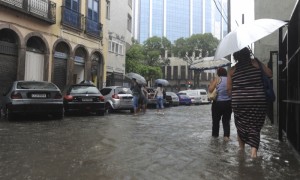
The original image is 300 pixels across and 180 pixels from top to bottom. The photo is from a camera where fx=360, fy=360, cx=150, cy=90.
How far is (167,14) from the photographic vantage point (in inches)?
3752

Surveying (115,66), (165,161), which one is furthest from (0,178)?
(115,66)

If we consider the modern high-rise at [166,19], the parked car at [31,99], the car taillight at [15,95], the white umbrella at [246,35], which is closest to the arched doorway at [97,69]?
the parked car at [31,99]

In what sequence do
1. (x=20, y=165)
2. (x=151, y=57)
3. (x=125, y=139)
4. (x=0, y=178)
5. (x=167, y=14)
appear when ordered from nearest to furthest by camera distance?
(x=0, y=178), (x=20, y=165), (x=125, y=139), (x=151, y=57), (x=167, y=14)

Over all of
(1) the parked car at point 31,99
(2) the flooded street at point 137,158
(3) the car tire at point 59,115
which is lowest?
(2) the flooded street at point 137,158

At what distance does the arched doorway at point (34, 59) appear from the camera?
20438 mm

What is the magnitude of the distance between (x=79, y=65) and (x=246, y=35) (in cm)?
2188

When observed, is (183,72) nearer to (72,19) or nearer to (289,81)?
(72,19)

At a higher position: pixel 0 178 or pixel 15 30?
pixel 15 30

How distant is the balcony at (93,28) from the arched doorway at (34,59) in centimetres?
497

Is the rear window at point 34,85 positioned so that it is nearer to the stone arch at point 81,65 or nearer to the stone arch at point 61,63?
the stone arch at point 61,63

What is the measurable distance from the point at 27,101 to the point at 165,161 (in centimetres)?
777

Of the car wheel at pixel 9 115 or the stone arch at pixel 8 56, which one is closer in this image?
the car wheel at pixel 9 115

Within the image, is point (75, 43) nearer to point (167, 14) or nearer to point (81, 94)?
point (81, 94)

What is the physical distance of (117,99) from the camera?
18.2m
